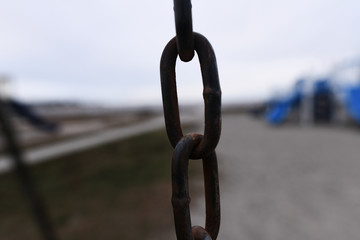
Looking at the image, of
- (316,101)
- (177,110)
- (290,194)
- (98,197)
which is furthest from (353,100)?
(177,110)

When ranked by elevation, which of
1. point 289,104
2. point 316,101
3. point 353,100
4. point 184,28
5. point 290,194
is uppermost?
point 184,28

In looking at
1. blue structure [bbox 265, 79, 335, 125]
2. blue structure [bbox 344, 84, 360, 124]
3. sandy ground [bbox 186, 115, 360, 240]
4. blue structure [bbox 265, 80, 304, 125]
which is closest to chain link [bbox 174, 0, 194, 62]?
sandy ground [bbox 186, 115, 360, 240]

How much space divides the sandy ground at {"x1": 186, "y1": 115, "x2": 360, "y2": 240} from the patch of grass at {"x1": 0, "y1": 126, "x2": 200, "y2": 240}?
0.62 meters

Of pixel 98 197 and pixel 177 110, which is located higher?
pixel 177 110

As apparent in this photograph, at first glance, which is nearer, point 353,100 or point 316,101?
point 353,100

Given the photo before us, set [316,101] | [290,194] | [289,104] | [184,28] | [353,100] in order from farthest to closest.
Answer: [289,104]
[316,101]
[353,100]
[290,194]
[184,28]

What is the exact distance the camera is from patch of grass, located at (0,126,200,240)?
254cm

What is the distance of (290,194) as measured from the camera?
313cm

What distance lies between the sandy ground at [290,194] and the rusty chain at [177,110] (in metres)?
2.15

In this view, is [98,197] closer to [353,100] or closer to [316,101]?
[353,100]

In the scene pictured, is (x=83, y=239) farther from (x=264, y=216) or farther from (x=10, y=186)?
(x=10, y=186)

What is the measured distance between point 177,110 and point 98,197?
11.2 feet

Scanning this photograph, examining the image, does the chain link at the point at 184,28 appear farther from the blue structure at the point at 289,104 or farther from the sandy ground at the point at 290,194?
the blue structure at the point at 289,104

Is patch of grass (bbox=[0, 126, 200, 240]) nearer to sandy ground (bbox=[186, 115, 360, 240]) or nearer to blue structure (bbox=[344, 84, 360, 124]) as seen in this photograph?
sandy ground (bbox=[186, 115, 360, 240])
